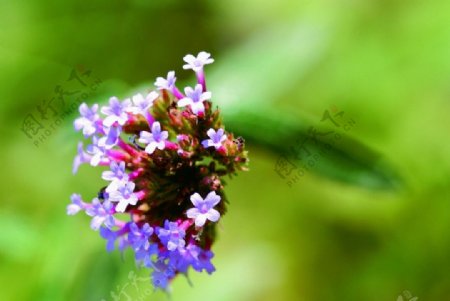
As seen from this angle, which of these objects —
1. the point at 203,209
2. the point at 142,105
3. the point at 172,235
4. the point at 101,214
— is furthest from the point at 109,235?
the point at 142,105

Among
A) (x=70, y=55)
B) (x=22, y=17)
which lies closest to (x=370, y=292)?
(x=70, y=55)

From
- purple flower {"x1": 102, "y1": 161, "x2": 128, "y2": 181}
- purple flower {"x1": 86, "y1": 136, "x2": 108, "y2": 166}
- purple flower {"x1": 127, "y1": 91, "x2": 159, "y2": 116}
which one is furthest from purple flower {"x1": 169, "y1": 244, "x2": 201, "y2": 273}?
purple flower {"x1": 127, "y1": 91, "x2": 159, "y2": 116}

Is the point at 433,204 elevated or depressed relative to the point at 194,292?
elevated

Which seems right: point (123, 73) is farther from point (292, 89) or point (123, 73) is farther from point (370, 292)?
point (370, 292)

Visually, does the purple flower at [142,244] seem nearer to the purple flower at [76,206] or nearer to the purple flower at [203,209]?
the purple flower at [203,209]

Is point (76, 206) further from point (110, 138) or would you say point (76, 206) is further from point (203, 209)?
point (203, 209)

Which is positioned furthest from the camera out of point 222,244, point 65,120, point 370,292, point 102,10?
point 102,10

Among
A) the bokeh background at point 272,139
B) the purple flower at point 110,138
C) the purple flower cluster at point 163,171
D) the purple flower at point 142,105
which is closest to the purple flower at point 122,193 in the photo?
the purple flower cluster at point 163,171
